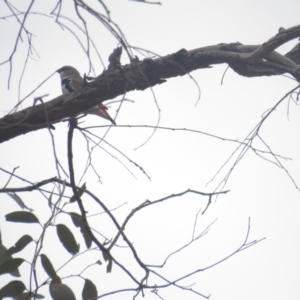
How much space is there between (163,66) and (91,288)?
0.81 metres

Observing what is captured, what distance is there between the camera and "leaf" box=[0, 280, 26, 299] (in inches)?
70.0

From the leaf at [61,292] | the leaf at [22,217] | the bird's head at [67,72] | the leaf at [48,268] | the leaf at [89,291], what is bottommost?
the leaf at [61,292]

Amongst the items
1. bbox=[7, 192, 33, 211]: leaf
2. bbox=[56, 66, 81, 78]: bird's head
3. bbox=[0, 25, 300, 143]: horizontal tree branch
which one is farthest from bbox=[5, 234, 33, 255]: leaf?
bbox=[56, 66, 81, 78]: bird's head

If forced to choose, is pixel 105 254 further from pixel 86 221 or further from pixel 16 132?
pixel 16 132

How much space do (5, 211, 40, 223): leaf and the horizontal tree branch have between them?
26 cm

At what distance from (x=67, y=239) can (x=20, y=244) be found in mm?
156

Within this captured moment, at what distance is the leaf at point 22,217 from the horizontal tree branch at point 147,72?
261mm

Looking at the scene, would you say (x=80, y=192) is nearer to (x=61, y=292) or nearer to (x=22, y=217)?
(x=22, y=217)

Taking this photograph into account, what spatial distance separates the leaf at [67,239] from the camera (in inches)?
74.2

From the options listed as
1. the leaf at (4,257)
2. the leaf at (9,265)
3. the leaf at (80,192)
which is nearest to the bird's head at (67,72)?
the leaf at (80,192)

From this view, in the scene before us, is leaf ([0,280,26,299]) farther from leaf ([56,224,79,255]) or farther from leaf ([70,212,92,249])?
leaf ([70,212,92,249])

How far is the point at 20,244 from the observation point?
1.85 meters

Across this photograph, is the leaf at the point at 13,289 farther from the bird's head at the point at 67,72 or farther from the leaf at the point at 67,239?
the bird's head at the point at 67,72

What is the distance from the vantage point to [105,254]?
2.00 m
